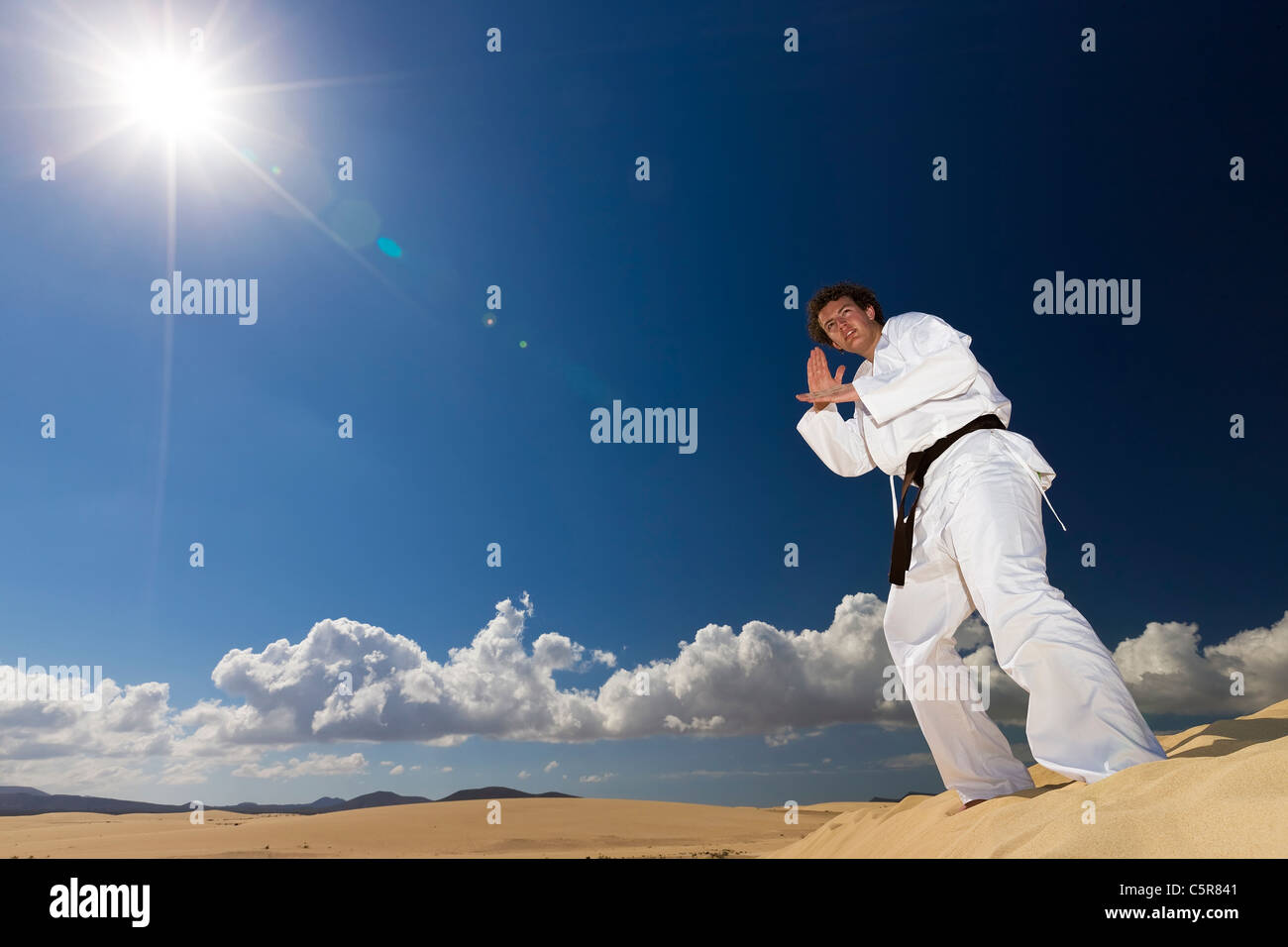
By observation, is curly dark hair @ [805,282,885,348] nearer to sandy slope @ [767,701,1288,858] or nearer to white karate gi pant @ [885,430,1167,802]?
white karate gi pant @ [885,430,1167,802]

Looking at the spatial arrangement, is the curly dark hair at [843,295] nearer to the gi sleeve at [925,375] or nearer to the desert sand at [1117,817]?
the gi sleeve at [925,375]

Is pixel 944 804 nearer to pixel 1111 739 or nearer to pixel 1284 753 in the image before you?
pixel 1111 739

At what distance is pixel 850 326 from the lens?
4.61m

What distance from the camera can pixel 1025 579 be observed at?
10.7 feet

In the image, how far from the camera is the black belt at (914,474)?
3.89 metres

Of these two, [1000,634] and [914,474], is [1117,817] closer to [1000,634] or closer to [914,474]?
[1000,634]

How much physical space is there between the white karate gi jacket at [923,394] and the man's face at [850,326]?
0.26 metres

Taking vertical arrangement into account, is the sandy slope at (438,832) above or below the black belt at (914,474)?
below

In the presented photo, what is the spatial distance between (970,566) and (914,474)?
73cm

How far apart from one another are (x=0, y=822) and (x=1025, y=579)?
93.6 feet

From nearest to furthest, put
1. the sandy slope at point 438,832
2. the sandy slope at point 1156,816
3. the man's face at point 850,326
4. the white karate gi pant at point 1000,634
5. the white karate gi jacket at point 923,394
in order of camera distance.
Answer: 1. the sandy slope at point 1156,816
2. the white karate gi pant at point 1000,634
3. the white karate gi jacket at point 923,394
4. the man's face at point 850,326
5. the sandy slope at point 438,832

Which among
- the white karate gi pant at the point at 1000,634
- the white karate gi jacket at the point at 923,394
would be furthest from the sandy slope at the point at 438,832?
the white karate gi jacket at the point at 923,394
